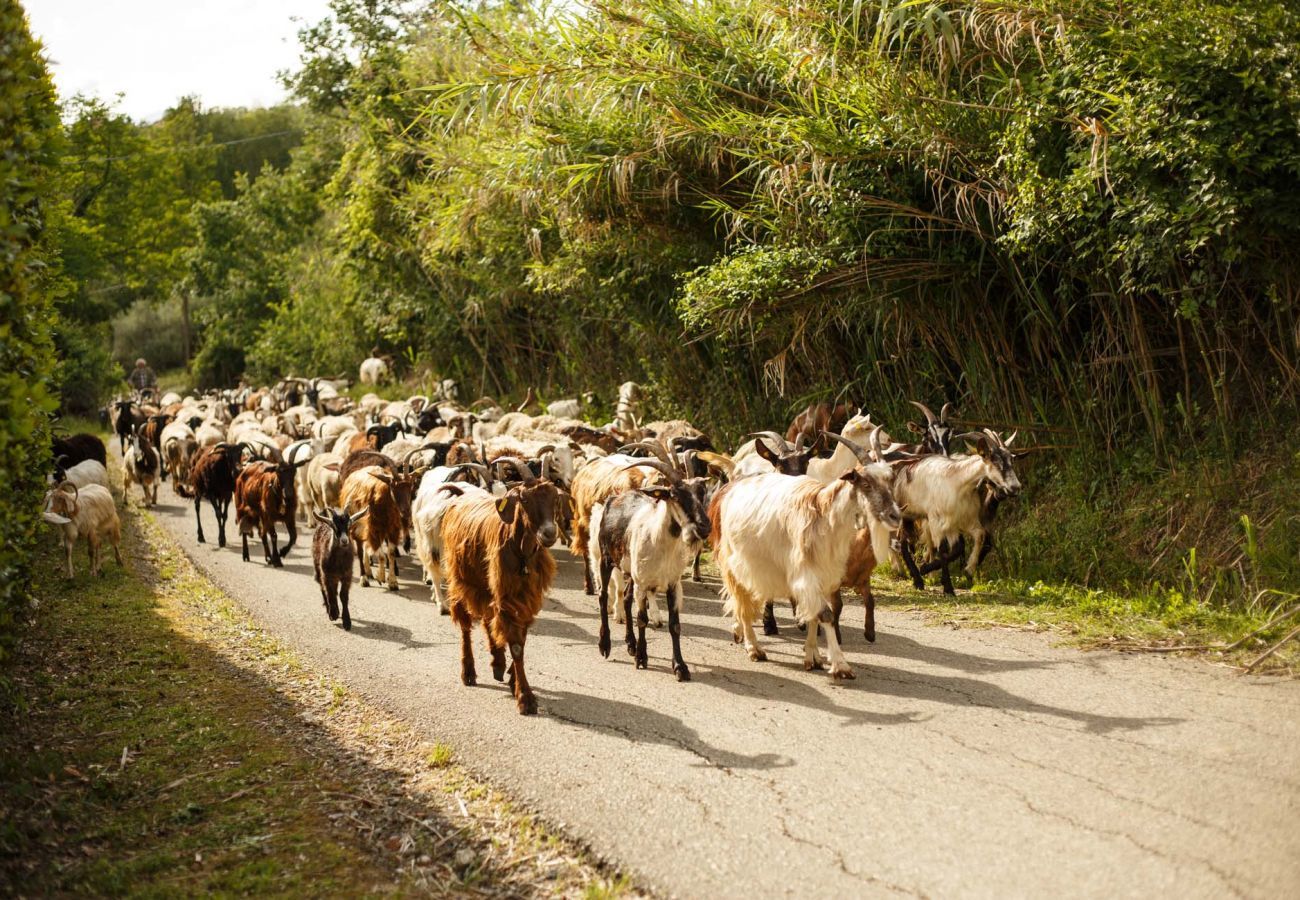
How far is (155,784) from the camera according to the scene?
5094 mm

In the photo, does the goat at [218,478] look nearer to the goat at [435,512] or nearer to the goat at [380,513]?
the goat at [380,513]

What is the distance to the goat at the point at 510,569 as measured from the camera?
6.12 metres

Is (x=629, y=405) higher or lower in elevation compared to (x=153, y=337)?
lower

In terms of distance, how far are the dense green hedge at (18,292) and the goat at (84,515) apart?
→ 400 cm

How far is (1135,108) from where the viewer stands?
22.1 feet

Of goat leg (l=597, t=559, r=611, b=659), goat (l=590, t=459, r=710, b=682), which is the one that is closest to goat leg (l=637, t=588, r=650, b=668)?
goat (l=590, t=459, r=710, b=682)

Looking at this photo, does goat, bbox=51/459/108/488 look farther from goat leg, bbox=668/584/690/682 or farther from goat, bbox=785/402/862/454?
goat leg, bbox=668/584/690/682

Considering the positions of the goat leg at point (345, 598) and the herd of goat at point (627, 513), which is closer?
the herd of goat at point (627, 513)

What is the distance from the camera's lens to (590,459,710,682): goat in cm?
649

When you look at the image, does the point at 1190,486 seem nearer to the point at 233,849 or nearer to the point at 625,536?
the point at 625,536

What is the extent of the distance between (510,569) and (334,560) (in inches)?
112

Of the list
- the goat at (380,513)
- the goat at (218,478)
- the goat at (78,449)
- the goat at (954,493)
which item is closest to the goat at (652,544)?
the goat at (954,493)

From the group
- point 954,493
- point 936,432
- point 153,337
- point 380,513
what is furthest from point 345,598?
point 153,337

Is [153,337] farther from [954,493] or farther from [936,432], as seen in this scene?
[954,493]
